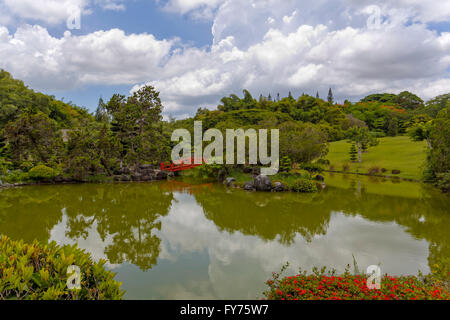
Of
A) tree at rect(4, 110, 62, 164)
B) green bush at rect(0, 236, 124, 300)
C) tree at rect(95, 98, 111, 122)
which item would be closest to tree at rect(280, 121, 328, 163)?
green bush at rect(0, 236, 124, 300)

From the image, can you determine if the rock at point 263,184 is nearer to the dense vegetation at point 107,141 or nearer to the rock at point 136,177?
the dense vegetation at point 107,141

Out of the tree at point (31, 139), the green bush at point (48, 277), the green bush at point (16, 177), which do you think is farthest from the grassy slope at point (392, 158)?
the green bush at point (16, 177)

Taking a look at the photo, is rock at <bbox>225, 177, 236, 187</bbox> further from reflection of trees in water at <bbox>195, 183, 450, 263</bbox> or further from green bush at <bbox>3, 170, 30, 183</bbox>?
green bush at <bbox>3, 170, 30, 183</bbox>

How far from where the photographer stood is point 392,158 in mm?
28031

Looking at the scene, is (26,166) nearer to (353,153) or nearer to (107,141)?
(107,141)

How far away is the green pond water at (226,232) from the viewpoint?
577cm

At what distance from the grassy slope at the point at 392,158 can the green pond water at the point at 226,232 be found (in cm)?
1004

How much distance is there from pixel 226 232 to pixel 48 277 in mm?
6352

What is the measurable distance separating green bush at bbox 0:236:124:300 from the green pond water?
2076 millimetres

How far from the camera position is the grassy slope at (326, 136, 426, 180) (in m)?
23.9

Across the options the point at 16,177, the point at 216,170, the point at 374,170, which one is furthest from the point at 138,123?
the point at 374,170

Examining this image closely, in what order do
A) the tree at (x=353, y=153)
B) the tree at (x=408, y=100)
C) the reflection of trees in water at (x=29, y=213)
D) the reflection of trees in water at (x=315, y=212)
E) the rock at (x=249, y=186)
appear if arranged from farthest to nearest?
the tree at (x=408, y=100) < the tree at (x=353, y=153) < the rock at (x=249, y=186) < the reflection of trees in water at (x=315, y=212) < the reflection of trees in water at (x=29, y=213)

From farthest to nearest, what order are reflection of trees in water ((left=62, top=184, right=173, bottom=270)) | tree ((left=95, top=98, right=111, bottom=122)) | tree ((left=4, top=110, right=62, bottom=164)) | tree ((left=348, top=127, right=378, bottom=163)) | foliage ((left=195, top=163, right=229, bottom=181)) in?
tree ((left=95, top=98, right=111, bottom=122)) < tree ((left=348, top=127, right=378, bottom=163)) < foliage ((left=195, top=163, right=229, bottom=181)) < tree ((left=4, top=110, right=62, bottom=164)) < reflection of trees in water ((left=62, top=184, right=173, bottom=270))

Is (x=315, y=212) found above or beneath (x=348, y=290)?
beneath
